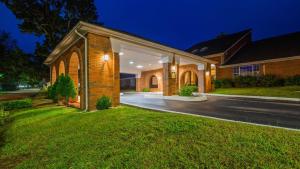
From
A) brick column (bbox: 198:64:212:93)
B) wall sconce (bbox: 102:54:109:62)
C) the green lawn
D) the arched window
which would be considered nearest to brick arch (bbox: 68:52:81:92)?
wall sconce (bbox: 102:54:109:62)

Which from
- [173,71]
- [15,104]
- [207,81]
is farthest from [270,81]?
[15,104]

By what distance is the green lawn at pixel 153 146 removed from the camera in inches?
97.5

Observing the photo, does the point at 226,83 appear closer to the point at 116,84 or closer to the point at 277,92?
the point at 277,92

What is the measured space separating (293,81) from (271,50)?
16.3 ft

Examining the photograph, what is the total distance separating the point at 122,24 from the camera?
10262cm

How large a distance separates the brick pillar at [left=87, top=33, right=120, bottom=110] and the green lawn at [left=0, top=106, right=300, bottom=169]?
2.49m

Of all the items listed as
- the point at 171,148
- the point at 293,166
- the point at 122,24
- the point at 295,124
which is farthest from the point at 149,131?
the point at 122,24

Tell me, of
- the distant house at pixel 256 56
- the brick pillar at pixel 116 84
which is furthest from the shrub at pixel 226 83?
the brick pillar at pixel 116 84

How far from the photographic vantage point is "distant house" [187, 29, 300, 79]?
48.8 feet

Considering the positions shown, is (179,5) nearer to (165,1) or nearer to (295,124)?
(165,1)

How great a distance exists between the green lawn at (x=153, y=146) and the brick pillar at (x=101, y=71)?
8.18ft

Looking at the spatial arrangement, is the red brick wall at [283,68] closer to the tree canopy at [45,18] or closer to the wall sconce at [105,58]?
the wall sconce at [105,58]

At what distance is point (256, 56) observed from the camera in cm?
1722

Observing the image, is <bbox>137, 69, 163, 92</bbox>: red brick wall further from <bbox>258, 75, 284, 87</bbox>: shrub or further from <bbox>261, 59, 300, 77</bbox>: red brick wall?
<bbox>261, 59, 300, 77</bbox>: red brick wall
